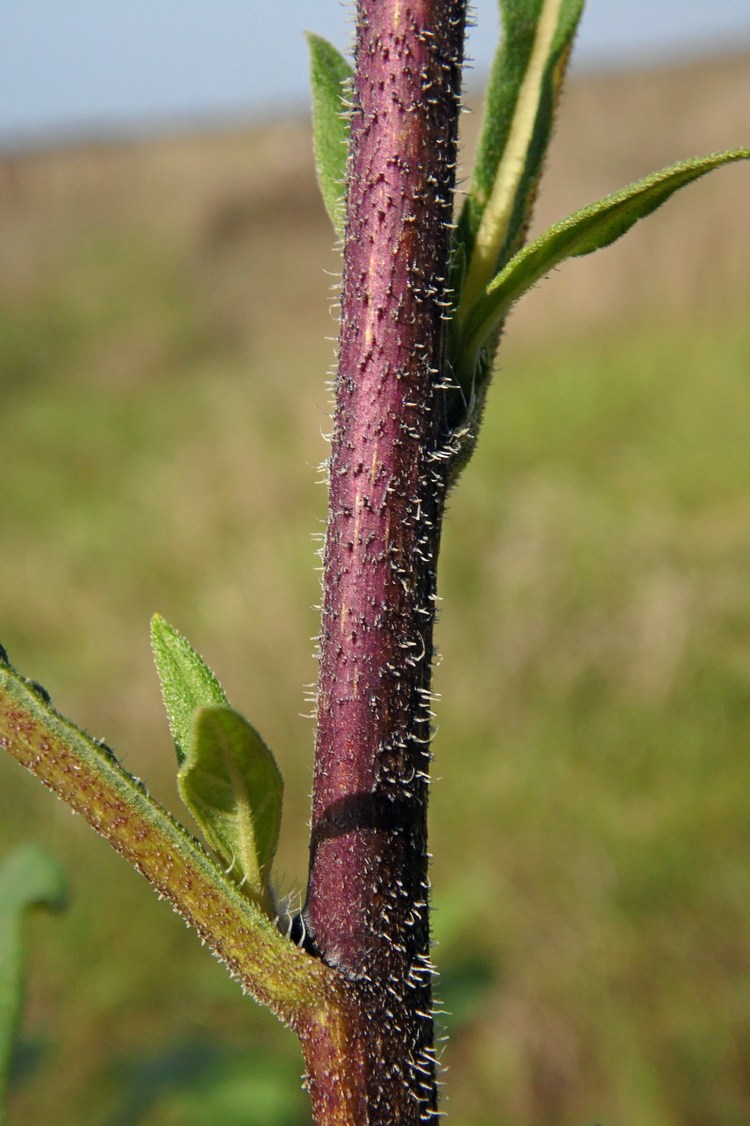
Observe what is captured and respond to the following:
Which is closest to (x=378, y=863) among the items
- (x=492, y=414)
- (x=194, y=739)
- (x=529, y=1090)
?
(x=194, y=739)

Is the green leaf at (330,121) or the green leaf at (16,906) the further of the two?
the green leaf at (16,906)

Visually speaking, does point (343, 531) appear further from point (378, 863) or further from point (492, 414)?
point (492, 414)

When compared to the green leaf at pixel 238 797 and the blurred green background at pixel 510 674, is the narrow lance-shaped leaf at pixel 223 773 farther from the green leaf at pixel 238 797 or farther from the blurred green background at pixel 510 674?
the blurred green background at pixel 510 674

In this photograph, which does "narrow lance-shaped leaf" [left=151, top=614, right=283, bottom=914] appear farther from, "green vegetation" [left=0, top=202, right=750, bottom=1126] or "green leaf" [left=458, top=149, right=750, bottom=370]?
"green vegetation" [left=0, top=202, right=750, bottom=1126]

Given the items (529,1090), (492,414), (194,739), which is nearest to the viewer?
(194,739)

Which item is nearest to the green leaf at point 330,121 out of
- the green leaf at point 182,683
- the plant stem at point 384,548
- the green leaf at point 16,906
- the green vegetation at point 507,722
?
the plant stem at point 384,548

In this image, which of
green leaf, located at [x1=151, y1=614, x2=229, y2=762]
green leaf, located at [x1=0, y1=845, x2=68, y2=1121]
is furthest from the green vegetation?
green leaf, located at [x1=151, y1=614, x2=229, y2=762]
